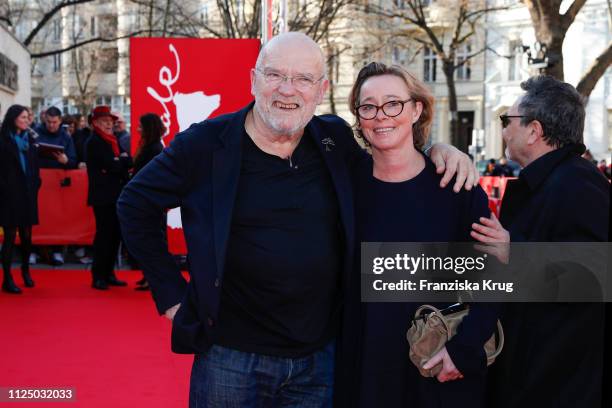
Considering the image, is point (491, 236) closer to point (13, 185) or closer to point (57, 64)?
point (13, 185)

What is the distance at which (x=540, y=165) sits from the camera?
2979 mm

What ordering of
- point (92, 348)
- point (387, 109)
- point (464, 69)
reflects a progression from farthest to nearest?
point (464, 69)
point (92, 348)
point (387, 109)

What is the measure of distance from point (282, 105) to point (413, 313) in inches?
35.3

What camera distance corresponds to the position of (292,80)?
8.80ft

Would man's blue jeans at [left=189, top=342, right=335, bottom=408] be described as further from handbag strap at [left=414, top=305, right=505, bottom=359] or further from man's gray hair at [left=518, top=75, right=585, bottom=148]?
man's gray hair at [left=518, top=75, right=585, bottom=148]

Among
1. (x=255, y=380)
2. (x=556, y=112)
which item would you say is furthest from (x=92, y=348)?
(x=556, y=112)

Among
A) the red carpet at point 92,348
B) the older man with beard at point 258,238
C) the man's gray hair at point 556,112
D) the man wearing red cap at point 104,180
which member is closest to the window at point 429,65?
the man wearing red cap at point 104,180

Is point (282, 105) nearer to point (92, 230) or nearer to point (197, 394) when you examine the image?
point (197, 394)

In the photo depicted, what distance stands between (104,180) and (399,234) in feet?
20.2

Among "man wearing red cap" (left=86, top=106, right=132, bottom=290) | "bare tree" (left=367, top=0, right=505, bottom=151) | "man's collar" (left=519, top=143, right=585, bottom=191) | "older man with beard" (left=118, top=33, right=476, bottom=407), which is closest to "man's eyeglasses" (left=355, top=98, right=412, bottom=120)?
"older man with beard" (left=118, top=33, right=476, bottom=407)

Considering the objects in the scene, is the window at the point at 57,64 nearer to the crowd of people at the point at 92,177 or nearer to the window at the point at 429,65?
the window at the point at 429,65

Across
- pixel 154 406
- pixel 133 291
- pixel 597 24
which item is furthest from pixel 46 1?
pixel 154 406

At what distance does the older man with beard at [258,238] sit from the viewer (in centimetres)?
258

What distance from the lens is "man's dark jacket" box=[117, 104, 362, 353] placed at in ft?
8.35
